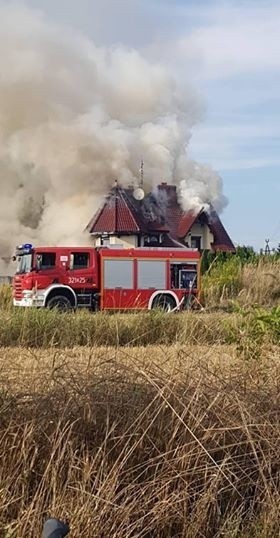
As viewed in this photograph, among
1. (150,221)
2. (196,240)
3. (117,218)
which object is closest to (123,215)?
(117,218)

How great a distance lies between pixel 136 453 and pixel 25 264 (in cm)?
2329

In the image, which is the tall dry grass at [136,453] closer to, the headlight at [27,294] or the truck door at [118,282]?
the headlight at [27,294]

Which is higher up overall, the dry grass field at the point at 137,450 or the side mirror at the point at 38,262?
the side mirror at the point at 38,262

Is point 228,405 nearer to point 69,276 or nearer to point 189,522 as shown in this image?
point 189,522

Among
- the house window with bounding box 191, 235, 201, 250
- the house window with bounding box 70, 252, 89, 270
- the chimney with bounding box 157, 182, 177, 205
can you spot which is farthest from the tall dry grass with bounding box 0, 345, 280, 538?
the house window with bounding box 191, 235, 201, 250

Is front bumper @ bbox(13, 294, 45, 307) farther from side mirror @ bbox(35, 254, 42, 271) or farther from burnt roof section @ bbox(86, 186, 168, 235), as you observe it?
burnt roof section @ bbox(86, 186, 168, 235)

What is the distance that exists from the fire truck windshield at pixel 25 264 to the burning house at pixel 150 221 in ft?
41.3

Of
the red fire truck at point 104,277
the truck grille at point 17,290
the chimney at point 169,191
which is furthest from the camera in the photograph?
the chimney at point 169,191

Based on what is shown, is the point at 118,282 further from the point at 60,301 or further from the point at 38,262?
the point at 38,262

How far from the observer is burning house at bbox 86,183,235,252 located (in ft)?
140

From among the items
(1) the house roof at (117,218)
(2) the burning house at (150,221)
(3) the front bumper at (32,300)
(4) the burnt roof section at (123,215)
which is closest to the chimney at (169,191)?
(2) the burning house at (150,221)

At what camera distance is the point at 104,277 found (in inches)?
1115

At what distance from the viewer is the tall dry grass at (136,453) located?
465 centimetres

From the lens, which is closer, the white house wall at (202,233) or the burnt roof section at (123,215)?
the burnt roof section at (123,215)
